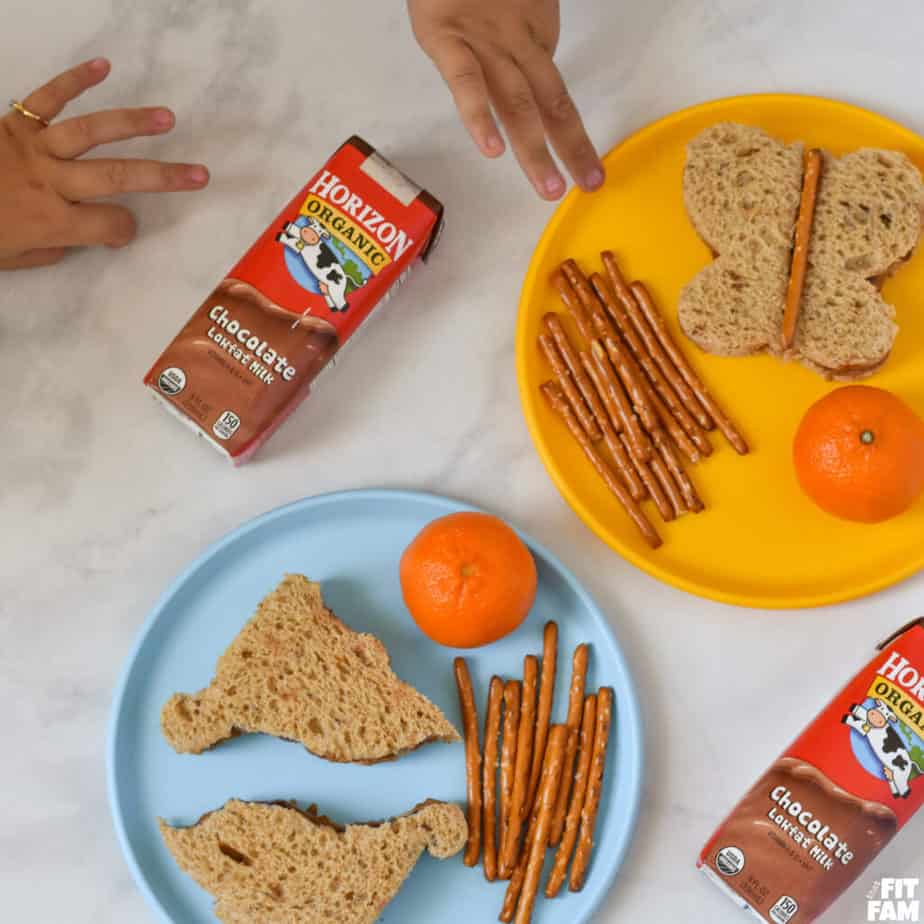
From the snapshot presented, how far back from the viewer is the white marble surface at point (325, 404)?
3.92 ft

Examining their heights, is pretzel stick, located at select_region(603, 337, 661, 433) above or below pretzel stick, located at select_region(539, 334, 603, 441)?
above

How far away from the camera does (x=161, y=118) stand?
47.4 inches

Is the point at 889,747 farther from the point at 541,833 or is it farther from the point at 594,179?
the point at 594,179

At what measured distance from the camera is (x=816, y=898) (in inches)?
41.8

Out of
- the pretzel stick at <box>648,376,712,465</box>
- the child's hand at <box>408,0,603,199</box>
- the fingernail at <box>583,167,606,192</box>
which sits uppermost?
the child's hand at <box>408,0,603,199</box>

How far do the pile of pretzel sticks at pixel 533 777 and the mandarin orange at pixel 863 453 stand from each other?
0.32m

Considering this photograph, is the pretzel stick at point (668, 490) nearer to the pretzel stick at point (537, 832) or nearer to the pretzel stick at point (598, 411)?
the pretzel stick at point (598, 411)

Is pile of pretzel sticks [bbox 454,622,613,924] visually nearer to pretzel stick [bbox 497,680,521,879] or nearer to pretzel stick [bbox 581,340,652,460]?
pretzel stick [bbox 497,680,521,879]

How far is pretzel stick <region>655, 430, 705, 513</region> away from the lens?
119 centimetres

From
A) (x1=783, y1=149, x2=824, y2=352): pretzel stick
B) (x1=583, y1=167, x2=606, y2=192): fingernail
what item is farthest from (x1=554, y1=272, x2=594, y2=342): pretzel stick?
(x1=783, y1=149, x2=824, y2=352): pretzel stick

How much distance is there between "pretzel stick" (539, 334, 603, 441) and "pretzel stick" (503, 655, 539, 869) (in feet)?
0.87

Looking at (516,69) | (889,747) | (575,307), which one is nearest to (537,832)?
(889,747)

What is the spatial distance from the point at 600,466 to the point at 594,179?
32cm

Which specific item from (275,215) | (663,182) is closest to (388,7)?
(275,215)
